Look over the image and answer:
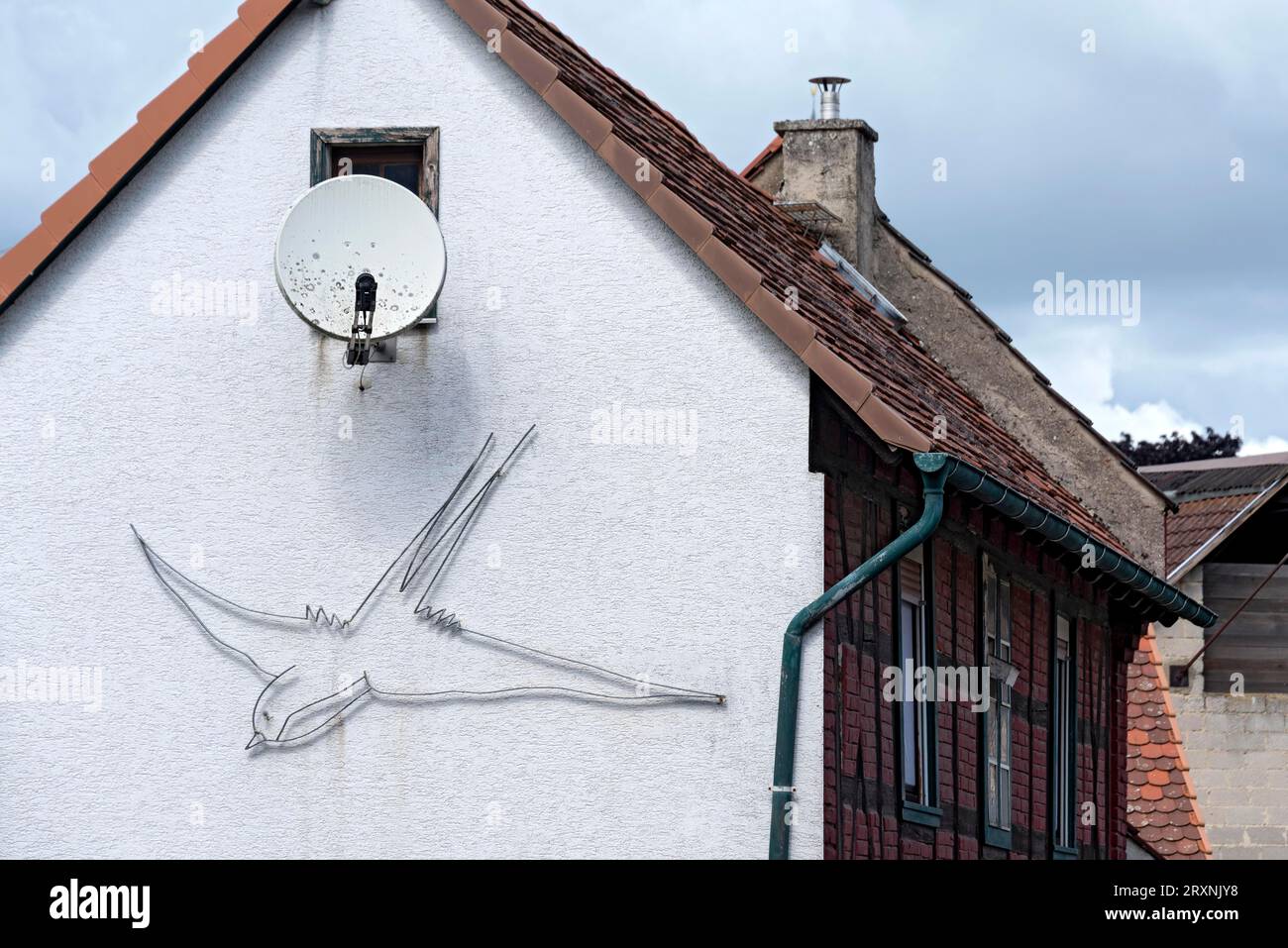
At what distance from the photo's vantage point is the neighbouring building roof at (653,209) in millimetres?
13758

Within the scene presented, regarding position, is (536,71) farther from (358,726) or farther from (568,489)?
(358,726)

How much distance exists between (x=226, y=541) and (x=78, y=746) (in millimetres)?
1486

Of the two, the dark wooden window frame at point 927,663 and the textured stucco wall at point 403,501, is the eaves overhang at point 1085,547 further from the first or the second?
the textured stucco wall at point 403,501

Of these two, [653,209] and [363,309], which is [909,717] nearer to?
[653,209]

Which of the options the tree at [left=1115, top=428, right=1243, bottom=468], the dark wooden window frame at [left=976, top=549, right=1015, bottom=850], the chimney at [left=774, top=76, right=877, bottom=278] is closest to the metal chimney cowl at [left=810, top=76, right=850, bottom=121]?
the chimney at [left=774, top=76, right=877, bottom=278]

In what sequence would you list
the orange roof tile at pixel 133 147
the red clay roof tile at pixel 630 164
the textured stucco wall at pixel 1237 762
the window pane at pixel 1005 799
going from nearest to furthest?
the red clay roof tile at pixel 630 164 < the orange roof tile at pixel 133 147 < the window pane at pixel 1005 799 < the textured stucco wall at pixel 1237 762

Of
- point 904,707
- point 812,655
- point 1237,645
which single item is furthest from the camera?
point 1237,645

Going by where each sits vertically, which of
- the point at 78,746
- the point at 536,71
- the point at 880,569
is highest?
the point at 536,71

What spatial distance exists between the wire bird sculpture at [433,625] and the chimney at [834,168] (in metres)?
8.15

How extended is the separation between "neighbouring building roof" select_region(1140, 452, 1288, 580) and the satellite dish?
20.2 metres

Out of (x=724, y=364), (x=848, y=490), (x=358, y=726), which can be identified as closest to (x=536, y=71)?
(x=724, y=364)

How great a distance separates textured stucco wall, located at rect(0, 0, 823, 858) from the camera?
44.8 feet

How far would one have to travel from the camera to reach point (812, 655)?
534 inches

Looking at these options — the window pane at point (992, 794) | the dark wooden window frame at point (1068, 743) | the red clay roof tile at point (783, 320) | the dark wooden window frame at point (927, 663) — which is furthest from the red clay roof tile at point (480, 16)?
the dark wooden window frame at point (1068, 743)
